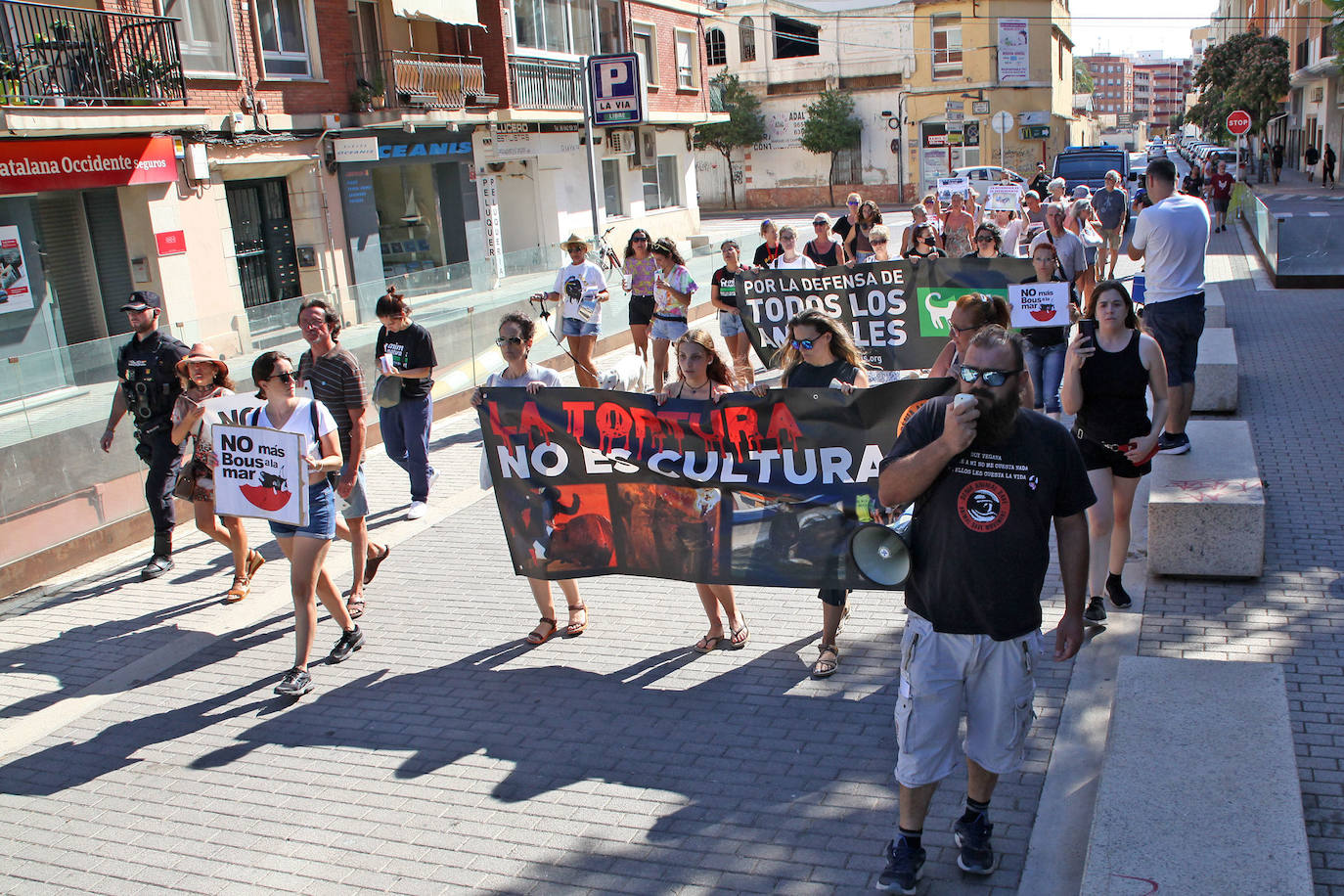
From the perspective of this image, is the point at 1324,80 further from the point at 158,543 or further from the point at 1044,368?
the point at 158,543

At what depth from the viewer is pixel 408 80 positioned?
75.2ft

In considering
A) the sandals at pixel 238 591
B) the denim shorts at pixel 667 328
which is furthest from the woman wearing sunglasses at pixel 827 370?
the denim shorts at pixel 667 328

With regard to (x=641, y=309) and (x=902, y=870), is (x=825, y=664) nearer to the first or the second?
(x=902, y=870)

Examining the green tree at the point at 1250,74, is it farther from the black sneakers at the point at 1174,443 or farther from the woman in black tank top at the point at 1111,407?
the woman in black tank top at the point at 1111,407

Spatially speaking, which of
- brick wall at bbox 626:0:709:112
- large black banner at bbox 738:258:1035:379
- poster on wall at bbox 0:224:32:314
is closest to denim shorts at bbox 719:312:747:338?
large black banner at bbox 738:258:1035:379

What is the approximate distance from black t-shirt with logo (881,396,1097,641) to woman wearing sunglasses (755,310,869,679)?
77.3 inches

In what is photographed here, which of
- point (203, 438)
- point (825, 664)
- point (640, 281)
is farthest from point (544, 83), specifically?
point (825, 664)

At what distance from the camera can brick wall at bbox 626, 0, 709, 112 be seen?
33469mm

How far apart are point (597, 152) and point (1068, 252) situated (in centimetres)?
2200

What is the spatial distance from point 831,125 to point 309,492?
49385 millimetres

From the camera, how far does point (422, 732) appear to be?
565 centimetres

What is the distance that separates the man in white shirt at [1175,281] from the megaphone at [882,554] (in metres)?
4.54

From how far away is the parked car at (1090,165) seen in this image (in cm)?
3688

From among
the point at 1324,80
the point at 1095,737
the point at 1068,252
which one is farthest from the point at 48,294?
the point at 1324,80
